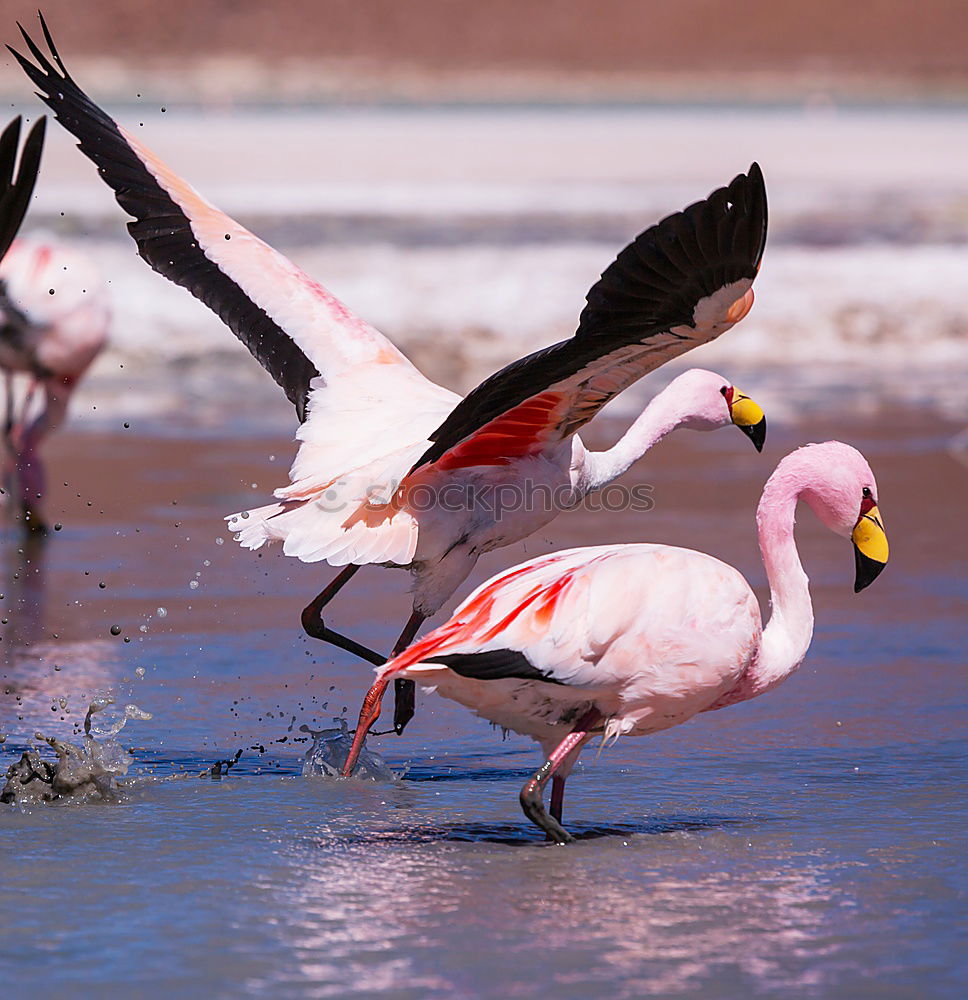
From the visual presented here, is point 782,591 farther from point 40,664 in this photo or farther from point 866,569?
point 40,664

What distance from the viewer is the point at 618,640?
4664 millimetres

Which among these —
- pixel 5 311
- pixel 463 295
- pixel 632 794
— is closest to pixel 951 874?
pixel 632 794

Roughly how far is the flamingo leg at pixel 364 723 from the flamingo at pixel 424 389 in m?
0.29

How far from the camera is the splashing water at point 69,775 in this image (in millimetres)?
4984

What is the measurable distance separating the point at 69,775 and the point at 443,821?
3.20 ft

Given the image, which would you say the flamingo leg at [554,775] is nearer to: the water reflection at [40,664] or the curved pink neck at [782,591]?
the curved pink neck at [782,591]

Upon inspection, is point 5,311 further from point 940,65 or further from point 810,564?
point 940,65

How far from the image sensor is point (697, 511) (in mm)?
8719

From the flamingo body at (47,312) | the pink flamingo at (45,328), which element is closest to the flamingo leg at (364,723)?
the pink flamingo at (45,328)

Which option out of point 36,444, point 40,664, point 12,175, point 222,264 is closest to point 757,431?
point 222,264

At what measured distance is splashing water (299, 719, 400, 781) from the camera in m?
5.46

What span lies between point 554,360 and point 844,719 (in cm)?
160

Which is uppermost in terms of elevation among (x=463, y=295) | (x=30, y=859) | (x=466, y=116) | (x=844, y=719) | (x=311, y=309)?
(x=466, y=116)

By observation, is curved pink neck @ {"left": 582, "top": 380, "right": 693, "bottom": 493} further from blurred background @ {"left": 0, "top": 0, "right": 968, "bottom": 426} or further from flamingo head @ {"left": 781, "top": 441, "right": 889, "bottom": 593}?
blurred background @ {"left": 0, "top": 0, "right": 968, "bottom": 426}
